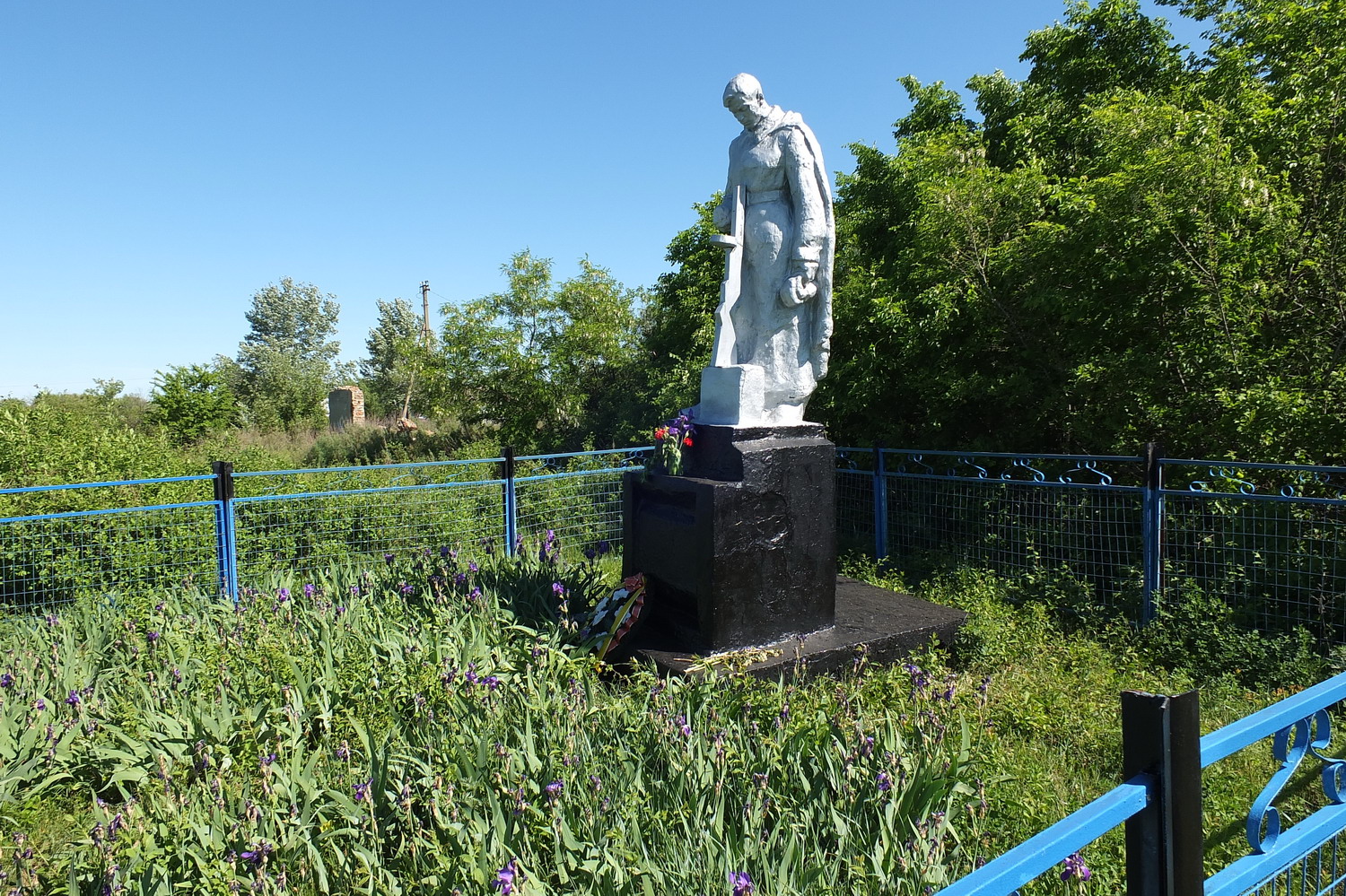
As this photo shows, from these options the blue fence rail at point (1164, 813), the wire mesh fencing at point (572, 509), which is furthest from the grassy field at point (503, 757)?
the wire mesh fencing at point (572, 509)

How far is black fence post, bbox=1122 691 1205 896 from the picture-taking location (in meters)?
1.25

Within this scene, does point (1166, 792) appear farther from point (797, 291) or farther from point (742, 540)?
point (797, 291)

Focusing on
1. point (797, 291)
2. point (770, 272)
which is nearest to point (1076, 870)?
point (797, 291)

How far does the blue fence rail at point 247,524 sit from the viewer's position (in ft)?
19.0

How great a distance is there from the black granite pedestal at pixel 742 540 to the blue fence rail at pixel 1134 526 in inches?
86.7

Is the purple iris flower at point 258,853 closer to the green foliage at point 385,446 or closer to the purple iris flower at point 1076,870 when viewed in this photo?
the purple iris flower at point 1076,870

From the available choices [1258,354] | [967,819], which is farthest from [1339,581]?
[967,819]

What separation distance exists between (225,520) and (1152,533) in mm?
6227

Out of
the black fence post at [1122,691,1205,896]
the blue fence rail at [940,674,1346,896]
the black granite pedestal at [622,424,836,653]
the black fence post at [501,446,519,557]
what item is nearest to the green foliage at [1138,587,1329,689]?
the black granite pedestal at [622,424,836,653]

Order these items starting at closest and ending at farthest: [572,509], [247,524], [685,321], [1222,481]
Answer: [1222,481], [247,524], [572,509], [685,321]

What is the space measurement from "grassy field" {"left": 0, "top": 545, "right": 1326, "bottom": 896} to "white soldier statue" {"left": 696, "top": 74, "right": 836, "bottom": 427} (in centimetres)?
141

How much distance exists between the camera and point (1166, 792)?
1.27 meters

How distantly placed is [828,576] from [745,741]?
1.81 metres

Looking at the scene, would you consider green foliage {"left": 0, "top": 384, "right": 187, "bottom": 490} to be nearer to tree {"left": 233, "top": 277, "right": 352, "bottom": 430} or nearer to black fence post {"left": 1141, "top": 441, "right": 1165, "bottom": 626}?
black fence post {"left": 1141, "top": 441, "right": 1165, "bottom": 626}
